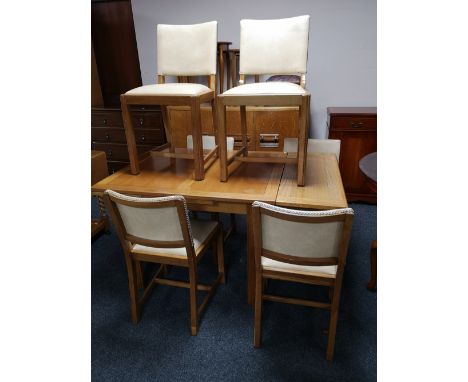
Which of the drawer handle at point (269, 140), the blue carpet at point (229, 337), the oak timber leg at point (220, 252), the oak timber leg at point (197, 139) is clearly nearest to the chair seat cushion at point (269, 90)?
the oak timber leg at point (197, 139)

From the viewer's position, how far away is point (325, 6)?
9.58 ft

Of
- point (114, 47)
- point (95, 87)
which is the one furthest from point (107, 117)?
point (114, 47)

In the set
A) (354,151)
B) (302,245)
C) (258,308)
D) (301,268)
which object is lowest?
(258,308)

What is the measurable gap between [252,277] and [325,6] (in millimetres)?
2703

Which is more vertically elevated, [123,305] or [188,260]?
[188,260]

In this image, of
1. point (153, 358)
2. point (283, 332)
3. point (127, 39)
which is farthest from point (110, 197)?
point (127, 39)

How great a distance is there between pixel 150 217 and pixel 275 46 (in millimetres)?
1267

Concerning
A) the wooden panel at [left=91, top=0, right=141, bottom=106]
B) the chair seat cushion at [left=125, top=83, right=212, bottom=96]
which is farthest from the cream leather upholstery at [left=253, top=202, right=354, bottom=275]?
the wooden panel at [left=91, top=0, right=141, bottom=106]

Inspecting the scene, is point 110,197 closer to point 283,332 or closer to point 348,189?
point 283,332

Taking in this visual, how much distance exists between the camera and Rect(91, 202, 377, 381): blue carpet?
4.58ft

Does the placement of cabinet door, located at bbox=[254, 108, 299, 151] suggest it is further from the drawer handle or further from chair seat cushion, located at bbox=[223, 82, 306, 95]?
chair seat cushion, located at bbox=[223, 82, 306, 95]

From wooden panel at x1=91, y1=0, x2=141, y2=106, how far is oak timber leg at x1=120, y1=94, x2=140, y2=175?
2.23 metres

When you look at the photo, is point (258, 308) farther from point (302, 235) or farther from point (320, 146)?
point (320, 146)

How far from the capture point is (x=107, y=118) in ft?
11.8
